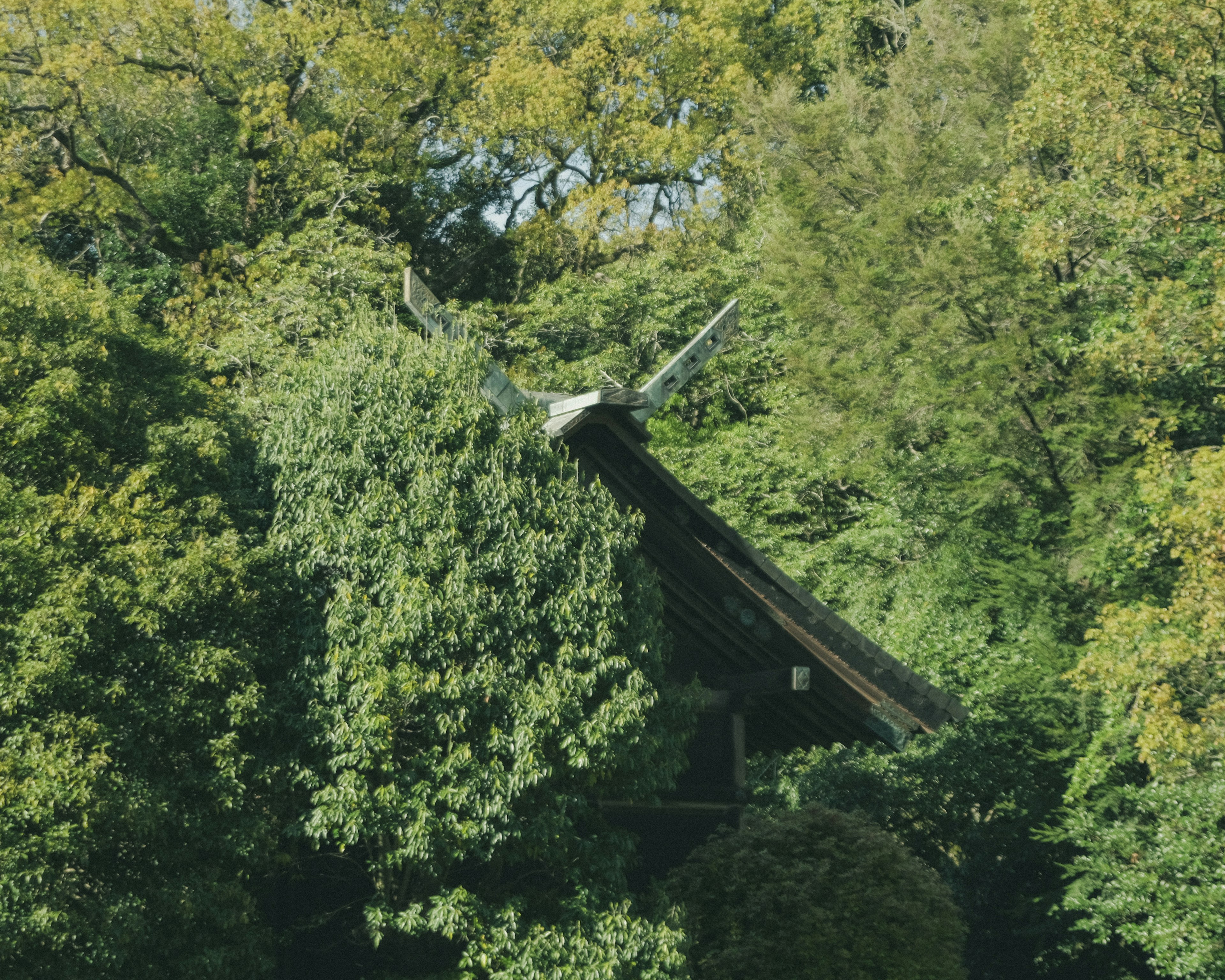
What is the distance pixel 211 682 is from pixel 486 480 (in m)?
2.52

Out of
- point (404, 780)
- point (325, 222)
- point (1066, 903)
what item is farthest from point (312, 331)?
point (1066, 903)

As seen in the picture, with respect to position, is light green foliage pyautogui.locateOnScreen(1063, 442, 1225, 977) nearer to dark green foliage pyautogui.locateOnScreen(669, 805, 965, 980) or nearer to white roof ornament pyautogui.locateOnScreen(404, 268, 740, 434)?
dark green foliage pyautogui.locateOnScreen(669, 805, 965, 980)

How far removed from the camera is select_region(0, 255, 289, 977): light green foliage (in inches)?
284

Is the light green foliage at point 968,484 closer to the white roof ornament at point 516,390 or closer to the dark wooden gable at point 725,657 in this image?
the dark wooden gable at point 725,657

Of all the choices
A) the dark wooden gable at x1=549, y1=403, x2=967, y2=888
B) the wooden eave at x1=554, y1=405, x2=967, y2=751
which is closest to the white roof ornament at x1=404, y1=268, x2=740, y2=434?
the dark wooden gable at x1=549, y1=403, x2=967, y2=888

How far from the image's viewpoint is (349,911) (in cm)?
1070

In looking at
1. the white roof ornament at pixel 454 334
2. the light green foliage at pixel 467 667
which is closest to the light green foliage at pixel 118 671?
the light green foliage at pixel 467 667

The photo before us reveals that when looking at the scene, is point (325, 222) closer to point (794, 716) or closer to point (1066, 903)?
point (794, 716)

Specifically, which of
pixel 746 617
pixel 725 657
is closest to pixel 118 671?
pixel 746 617

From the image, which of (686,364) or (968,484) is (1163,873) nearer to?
(968,484)

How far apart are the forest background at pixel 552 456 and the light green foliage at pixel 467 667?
0.16 ft

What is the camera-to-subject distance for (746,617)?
11.7 meters

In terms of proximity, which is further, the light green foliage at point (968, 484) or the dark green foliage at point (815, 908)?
the light green foliage at point (968, 484)

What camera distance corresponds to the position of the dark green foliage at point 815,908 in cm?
1066
